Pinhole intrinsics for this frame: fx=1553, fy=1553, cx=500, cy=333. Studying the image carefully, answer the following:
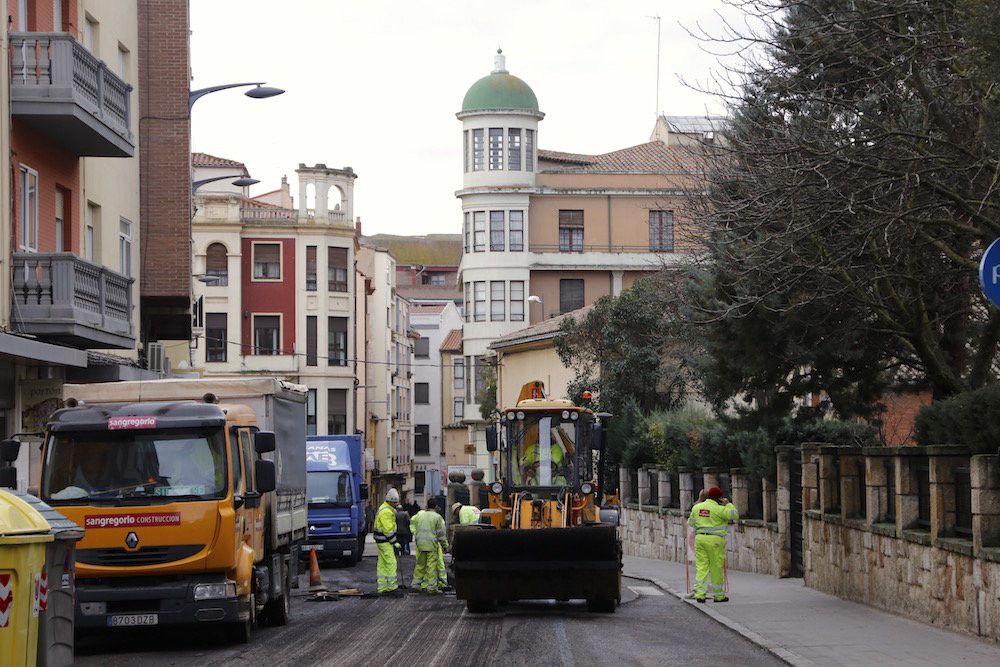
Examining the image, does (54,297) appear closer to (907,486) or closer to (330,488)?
(907,486)

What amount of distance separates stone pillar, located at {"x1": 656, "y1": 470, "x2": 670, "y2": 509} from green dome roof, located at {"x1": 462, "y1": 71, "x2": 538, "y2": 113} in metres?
31.4

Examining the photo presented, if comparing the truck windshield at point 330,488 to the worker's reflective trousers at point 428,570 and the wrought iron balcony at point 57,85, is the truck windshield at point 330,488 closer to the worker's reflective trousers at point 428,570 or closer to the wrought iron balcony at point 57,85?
the worker's reflective trousers at point 428,570

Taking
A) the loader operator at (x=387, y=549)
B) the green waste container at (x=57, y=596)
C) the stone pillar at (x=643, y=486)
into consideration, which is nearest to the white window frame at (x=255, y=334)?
the stone pillar at (x=643, y=486)

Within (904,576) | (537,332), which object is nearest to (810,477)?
(904,576)

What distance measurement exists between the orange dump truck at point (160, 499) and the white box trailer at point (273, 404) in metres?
0.02

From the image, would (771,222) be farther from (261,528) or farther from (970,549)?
(261,528)

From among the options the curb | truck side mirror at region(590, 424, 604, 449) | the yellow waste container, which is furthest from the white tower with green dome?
the yellow waste container

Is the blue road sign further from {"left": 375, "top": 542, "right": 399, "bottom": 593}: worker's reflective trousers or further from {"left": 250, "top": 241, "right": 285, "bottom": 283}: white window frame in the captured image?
{"left": 250, "top": 241, "right": 285, "bottom": 283}: white window frame

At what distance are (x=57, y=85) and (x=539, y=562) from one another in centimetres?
1058

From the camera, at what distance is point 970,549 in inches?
611

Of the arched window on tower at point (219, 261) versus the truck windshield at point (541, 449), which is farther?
the arched window on tower at point (219, 261)

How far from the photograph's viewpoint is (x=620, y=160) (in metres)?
67.4

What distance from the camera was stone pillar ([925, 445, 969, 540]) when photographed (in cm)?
1658

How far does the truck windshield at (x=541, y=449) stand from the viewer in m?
21.0
